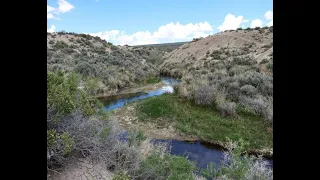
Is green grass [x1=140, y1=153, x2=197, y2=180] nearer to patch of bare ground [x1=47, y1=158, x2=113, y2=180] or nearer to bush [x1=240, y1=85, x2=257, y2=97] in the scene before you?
patch of bare ground [x1=47, y1=158, x2=113, y2=180]

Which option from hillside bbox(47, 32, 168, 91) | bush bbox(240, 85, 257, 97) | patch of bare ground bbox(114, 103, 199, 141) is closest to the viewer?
patch of bare ground bbox(114, 103, 199, 141)

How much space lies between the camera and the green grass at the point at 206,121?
1024cm

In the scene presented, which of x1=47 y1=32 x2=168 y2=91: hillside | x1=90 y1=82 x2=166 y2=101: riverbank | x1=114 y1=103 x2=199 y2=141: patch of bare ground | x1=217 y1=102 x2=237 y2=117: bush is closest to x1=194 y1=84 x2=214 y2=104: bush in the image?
x1=217 y1=102 x2=237 y2=117: bush

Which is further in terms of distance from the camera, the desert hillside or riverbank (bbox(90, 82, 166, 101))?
the desert hillside

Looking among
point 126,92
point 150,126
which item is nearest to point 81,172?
point 150,126

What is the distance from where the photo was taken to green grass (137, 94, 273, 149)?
403 inches

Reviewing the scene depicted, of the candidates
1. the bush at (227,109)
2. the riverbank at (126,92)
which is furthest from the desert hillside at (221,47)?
the bush at (227,109)

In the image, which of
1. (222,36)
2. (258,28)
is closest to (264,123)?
(222,36)

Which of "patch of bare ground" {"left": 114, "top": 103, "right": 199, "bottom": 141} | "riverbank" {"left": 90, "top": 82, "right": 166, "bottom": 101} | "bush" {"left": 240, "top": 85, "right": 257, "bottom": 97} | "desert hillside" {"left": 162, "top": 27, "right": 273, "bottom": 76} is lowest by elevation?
"patch of bare ground" {"left": 114, "top": 103, "right": 199, "bottom": 141}

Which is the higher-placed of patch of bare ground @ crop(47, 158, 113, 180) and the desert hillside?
the desert hillside

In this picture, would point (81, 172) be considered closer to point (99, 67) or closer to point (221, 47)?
point (99, 67)

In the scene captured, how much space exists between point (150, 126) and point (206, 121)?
2356mm

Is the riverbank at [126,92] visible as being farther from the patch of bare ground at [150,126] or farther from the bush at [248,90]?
the bush at [248,90]
